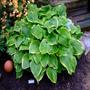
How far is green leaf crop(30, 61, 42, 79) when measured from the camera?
12.8 feet

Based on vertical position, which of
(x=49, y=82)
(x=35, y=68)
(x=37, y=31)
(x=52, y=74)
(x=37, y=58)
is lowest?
(x=49, y=82)

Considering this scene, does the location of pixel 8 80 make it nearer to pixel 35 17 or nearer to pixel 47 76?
pixel 47 76

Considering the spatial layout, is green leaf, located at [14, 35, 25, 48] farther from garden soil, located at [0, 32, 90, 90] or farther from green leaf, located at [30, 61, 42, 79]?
garden soil, located at [0, 32, 90, 90]

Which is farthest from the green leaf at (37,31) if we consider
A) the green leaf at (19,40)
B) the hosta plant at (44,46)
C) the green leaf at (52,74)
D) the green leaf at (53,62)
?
the green leaf at (52,74)

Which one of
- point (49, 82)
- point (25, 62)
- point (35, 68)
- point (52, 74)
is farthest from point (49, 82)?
point (25, 62)

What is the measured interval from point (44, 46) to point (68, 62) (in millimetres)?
389

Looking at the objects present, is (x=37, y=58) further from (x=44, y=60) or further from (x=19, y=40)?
(x=19, y=40)

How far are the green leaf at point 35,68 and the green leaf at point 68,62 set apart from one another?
0.31 meters

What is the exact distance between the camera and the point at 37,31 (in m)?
4.00

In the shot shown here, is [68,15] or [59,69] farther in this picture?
[68,15]

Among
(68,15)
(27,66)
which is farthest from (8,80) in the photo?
(68,15)

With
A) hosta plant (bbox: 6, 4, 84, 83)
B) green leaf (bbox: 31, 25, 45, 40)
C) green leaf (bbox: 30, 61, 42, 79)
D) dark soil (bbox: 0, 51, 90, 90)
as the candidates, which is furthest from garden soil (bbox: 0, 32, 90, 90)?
green leaf (bbox: 31, 25, 45, 40)

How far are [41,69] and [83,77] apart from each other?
29.5 inches

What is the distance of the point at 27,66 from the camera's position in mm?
3959
